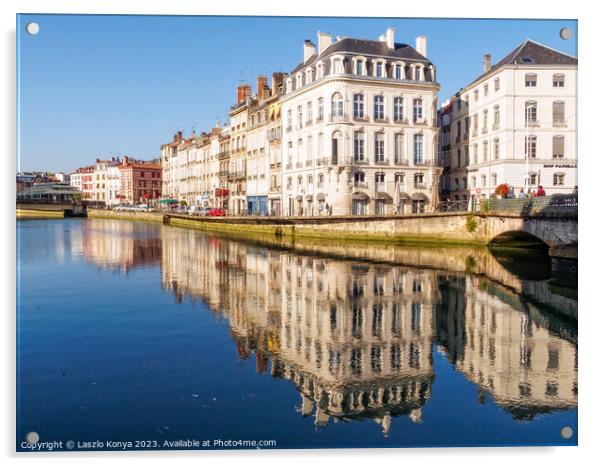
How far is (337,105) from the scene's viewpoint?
43031mm

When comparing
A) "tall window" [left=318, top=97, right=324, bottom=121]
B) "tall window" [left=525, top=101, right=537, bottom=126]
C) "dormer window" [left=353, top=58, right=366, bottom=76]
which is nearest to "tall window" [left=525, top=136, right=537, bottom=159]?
"tall window" [left=525, top=101, right=537, bottom=126]

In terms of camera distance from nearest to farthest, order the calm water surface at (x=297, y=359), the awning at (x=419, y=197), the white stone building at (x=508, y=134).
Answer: the calm water surface at (x=297, y=359)
the white stone building at (x=508, y=134)
the awning at (x=419, y=197)

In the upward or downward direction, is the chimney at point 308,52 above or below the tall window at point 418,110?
above

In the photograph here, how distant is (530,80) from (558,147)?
34.3 ft

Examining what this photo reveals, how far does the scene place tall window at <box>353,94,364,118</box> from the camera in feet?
140

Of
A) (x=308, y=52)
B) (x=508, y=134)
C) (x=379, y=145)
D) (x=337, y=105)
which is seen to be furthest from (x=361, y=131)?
(x=508, y=134)

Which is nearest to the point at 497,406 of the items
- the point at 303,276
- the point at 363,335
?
the point at 363,335

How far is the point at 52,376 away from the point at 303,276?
13948 millimetres

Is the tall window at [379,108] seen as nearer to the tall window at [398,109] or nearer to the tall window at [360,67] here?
the tall window at [398,109]

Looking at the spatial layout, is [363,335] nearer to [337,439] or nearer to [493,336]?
[493,336]

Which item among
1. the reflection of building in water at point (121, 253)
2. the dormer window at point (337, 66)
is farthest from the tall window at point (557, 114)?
the dormer window at point (337, 66)

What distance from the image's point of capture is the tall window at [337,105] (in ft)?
140

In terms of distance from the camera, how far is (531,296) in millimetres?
19266

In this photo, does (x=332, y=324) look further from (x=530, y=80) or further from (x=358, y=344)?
(x=530, y=80)
